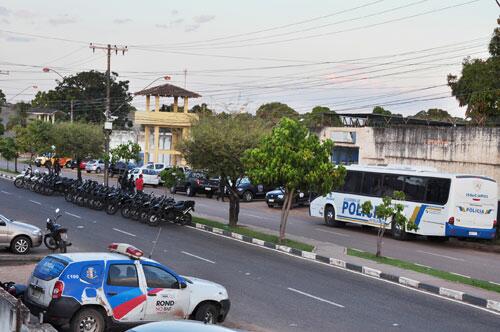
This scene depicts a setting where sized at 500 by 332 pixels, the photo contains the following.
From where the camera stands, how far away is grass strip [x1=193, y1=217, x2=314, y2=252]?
2336 centimetres

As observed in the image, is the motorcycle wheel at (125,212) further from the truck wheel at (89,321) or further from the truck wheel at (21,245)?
the truck wheel at (89,321)

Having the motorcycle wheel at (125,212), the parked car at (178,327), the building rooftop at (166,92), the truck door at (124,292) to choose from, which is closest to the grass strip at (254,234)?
the motorcycle wheel at (125,212)

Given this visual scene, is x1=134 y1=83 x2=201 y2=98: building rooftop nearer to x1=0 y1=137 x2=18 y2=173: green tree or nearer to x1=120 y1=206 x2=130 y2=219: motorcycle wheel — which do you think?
x1=0 y1=137 x2=18 y2=173: green tree

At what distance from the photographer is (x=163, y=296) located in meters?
11.1

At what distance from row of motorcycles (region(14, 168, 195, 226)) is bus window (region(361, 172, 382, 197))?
7.96 m

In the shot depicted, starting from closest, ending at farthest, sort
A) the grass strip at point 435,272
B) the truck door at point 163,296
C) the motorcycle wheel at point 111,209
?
1. the truck door at point 163,296
2. the grass strip at point 435,272
3. the motorcycle wheel at point 111,209

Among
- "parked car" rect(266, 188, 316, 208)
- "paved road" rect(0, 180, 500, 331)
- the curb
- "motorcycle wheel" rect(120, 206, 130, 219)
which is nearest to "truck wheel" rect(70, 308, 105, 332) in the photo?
"paved road" rect(0, 180, 500, 331)

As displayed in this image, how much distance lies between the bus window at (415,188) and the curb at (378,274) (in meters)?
7.81

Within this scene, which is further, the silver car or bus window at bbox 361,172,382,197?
bus window at bbox 361,172,382,197

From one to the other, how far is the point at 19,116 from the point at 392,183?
92.9m

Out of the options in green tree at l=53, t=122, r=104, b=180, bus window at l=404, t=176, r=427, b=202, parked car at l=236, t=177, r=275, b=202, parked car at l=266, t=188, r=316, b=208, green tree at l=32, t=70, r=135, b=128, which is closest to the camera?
bus window at l=404, t=176, r=427, b=202

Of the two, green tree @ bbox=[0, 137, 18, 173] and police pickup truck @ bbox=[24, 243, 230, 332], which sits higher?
green tree @ bbox=[0, 137, 18, 173]

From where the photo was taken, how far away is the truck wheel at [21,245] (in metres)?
19.3

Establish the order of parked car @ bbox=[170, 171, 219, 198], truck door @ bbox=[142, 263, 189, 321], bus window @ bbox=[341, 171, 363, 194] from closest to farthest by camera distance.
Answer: truck door @ bbox=[142, 263, 189, 321]
bus window @ bbox=[341, 171, 363, 194]
parked car @ bbox=[170, 171, 219, 198]
